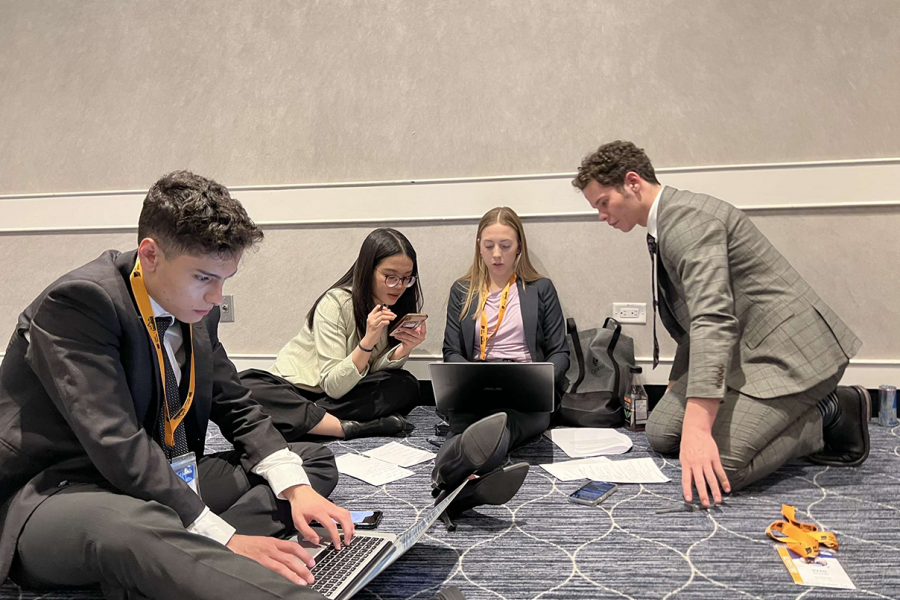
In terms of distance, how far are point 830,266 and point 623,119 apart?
1.22 metres

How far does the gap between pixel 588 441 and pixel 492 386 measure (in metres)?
0.54

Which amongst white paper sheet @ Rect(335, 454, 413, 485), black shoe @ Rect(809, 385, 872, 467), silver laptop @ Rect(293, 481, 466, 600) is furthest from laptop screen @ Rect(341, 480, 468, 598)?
black shoe @ Rect(809, 385, 872, 467)

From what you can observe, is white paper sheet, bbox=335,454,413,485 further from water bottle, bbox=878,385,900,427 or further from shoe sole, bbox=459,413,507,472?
water bottle, bbox=878,385,900,427

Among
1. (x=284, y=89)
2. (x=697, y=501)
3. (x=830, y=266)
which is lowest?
(x=697, y=501)

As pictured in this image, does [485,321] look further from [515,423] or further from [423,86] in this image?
[423,86]

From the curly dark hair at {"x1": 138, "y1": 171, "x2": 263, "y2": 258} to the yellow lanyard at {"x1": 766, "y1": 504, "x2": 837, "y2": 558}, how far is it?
1624 millimetres

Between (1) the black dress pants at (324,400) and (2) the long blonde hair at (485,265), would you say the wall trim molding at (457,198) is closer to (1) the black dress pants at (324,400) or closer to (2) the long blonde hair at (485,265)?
(2) the long blonde hair at (485,265)

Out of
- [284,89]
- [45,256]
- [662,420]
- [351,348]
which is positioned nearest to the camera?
[662,420]

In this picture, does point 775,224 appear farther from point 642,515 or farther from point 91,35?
point 91,35

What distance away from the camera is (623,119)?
3283mm

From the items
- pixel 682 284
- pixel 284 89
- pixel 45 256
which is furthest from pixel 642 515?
pixel 45 256

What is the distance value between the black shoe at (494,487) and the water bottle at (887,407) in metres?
1.97

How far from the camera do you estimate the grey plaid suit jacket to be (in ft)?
7.18

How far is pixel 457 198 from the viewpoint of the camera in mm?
3457
